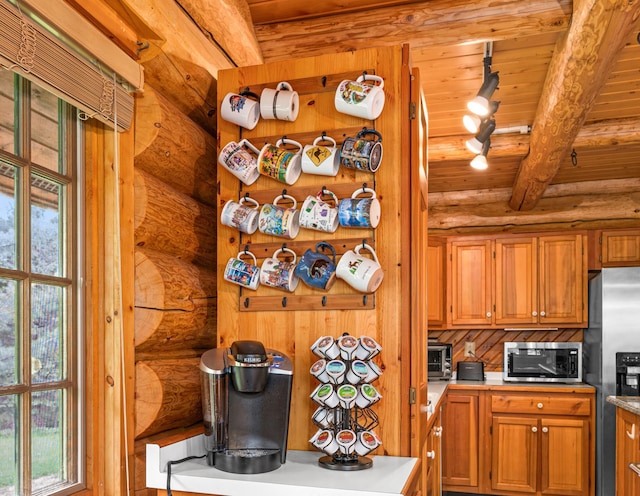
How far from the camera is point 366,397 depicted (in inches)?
68.9

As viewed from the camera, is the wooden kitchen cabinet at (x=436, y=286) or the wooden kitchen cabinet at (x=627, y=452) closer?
the wooden kitchen cabinet at (x=627, y=452)

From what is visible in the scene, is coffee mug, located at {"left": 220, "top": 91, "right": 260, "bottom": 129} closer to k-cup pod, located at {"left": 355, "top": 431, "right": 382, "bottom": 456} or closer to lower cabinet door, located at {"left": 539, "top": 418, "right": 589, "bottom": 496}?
k-cup pod, located at {"left": 355, "top": 431, "right": 382, "bottom": 456}

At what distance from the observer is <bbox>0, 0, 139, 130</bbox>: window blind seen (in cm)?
130

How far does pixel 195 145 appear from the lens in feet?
7.09

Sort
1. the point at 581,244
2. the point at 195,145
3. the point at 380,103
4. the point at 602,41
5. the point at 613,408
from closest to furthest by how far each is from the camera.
Result: the point at 380,103
the point at 195,145
the point at 602,41
the point at 613,408
the point at 581,244

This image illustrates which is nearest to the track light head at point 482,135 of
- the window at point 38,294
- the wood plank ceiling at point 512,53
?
the wood plank ceiling at point 512,53

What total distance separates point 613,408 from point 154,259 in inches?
144

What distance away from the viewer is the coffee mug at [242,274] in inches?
80.1

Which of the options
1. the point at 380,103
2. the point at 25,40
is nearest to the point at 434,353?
the point at 380,103

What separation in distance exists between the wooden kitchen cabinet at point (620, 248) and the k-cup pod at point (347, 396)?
3640 mm

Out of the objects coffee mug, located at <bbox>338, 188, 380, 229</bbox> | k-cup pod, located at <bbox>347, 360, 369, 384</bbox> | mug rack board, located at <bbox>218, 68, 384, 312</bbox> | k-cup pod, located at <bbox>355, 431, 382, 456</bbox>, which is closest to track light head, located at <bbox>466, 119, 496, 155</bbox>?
mug rack board, located at <bbox>218, 68, 384, 312</bbox>

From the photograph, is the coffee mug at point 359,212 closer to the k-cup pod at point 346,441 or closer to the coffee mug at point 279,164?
the coffee mug at point 279,164

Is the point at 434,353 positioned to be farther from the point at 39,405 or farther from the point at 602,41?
the point at 39,405

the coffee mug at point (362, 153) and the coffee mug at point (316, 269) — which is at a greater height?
Answer: the coffee mug at point (362, 153)
